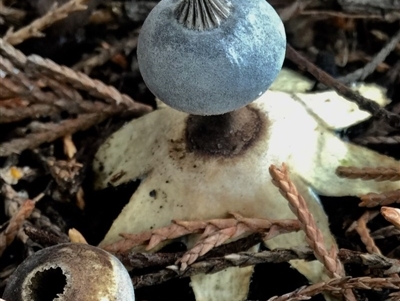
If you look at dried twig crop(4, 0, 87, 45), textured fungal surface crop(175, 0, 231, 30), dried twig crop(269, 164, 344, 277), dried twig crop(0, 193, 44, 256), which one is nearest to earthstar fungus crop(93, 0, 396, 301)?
textured fungal surface crop(175, 0, 231, 30)

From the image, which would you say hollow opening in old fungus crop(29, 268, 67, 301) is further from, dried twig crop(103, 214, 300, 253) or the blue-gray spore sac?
the blue-gray spore sac

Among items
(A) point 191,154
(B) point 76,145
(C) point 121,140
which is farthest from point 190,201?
(B) point 76,145

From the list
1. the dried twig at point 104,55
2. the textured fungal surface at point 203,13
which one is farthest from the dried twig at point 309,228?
the dried twig at point 104,55

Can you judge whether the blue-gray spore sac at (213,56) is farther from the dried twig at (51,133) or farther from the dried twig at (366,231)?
the dried twig at (51,133)

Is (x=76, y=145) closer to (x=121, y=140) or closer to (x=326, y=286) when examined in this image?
(x=121, y=140)

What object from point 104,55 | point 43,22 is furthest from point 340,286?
point 43,22

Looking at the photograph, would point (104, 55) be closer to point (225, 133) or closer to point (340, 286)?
point (225, 133)
